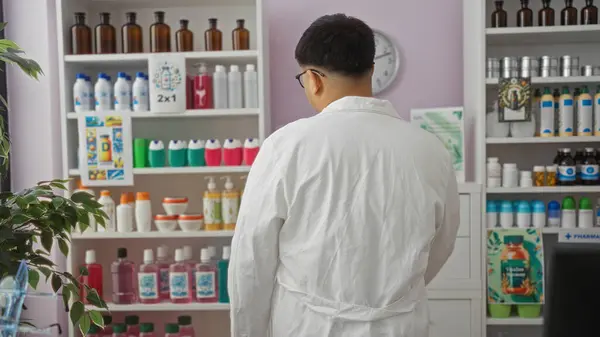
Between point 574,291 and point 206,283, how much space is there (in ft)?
8.07

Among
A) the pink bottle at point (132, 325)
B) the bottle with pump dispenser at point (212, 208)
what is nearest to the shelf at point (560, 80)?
the bottle with pump dispenser at point (212, 208)

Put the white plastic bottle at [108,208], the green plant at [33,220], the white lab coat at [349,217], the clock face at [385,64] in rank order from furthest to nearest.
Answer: the clock face at [385,64]
the white plastic bottle at [108,208]
the green plant at [33,220]
the white lab coat at [349,217]

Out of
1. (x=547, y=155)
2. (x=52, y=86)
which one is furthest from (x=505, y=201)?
(x=52, y=86)

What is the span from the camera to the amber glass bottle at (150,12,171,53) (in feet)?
10.4

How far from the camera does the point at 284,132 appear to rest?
4.96 ft

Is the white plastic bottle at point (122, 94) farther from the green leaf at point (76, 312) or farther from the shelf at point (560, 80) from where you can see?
the shelf at point (560, 80)

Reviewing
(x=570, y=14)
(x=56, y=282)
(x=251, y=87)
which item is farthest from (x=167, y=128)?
(x=570, y=14)

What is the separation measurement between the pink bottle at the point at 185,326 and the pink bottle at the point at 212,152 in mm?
729

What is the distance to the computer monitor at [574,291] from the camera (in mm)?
836

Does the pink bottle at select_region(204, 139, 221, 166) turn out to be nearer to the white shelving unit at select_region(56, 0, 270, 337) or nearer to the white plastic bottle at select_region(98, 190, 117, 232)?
the white shelving unit at select_region(56, 0, 270, 337)

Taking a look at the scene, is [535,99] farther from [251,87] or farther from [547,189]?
[251,87]

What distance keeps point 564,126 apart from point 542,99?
0.16 m

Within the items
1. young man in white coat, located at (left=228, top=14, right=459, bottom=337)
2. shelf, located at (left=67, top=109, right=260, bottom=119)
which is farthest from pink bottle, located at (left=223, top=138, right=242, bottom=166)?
young man in white coat, located at (left=228, top=14, right=459, bottom=337)

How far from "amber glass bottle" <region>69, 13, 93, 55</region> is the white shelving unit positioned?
42mm
